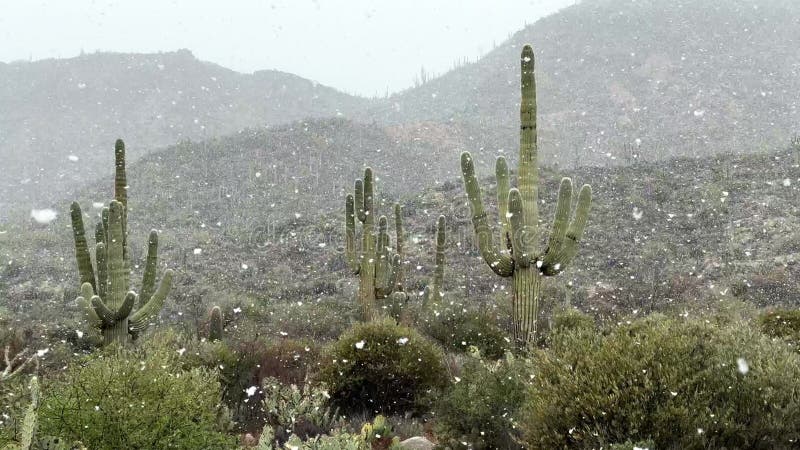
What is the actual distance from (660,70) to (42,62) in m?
71.2

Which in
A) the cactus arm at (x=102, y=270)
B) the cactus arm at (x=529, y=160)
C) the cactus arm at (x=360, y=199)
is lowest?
the cactus arm at (x=102, y=270)

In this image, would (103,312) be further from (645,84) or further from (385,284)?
(645,84)

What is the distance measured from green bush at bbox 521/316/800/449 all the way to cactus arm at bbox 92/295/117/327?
217 inches

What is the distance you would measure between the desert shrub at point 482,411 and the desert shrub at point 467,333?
13.4ft

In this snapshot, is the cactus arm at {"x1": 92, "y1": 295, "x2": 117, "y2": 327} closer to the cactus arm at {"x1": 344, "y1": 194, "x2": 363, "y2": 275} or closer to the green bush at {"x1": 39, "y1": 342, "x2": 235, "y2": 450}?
the green bush at {"x1": 39, "y1": 342, "x2": 235, "y2": 450}

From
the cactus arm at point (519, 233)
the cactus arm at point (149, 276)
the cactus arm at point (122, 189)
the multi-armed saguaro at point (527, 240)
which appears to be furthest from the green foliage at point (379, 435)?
the cactus arm at point (149, 276)

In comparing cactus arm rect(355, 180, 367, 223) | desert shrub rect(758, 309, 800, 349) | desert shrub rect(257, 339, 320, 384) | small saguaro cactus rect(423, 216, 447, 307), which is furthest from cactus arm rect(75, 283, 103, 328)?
desert shrub rect(758, 309, 800, 349)

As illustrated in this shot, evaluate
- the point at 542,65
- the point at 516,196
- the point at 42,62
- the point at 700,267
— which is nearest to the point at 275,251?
the point at 700,267

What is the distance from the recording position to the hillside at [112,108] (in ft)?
176

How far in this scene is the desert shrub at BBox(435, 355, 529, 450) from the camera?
528cm

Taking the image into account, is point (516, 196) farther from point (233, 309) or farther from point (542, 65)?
point (542, 65)

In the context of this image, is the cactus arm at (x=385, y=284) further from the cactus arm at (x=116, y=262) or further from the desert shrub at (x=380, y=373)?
the cactus arm at (x=116, y=262)

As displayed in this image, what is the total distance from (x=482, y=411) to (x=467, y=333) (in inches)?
203

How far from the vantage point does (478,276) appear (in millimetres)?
19250
